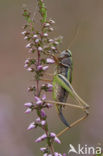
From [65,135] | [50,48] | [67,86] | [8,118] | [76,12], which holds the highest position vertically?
[76,12]

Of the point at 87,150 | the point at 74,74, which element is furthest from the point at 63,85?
the point at 74,74

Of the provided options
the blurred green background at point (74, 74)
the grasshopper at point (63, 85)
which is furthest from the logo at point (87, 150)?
the blurred green background at point (74, 74)

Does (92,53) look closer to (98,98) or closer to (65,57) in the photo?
(98,98)

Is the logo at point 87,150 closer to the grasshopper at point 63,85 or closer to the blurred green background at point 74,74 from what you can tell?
the grasshopper at point 63,85

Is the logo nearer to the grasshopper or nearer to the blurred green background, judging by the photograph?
the grasshopper

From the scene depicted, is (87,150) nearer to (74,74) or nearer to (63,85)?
(63,85)

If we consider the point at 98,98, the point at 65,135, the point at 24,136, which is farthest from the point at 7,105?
the point at 98,98

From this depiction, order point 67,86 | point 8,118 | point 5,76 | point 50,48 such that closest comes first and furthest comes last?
1. point 50,48
2. point 67,86
3. point 8,118
4. point 5,76

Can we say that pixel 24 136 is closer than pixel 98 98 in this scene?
Yes
